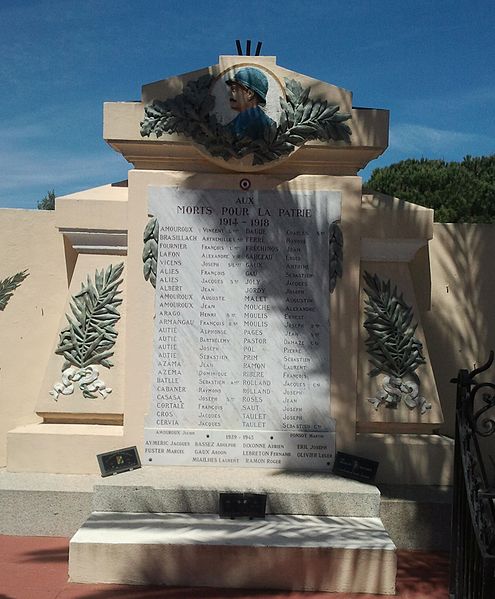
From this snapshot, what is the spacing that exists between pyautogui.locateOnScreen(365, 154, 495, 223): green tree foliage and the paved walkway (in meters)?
18.6

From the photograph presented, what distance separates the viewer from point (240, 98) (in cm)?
577

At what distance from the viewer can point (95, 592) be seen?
4.59 meters

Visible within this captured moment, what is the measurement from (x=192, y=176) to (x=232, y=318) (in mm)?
1240

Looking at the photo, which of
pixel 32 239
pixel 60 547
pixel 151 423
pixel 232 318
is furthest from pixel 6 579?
pixel 32 239

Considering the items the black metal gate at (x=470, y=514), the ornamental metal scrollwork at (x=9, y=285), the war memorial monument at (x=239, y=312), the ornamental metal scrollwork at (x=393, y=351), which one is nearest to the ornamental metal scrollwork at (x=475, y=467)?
the black metal gate at (x=470, y=514)

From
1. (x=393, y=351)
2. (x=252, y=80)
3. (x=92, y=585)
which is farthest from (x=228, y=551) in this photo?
(x=252, y=80)

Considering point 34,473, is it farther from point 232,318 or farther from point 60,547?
point 232,318

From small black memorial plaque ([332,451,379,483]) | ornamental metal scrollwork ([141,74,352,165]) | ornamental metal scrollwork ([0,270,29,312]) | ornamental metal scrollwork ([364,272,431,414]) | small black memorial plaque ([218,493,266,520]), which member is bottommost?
small black memorial plaque ([218,493,266,520])

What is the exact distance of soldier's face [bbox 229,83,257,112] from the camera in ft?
18.9

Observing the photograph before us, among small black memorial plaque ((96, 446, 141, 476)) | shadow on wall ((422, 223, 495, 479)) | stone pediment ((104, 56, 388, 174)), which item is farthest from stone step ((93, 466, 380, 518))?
stone pediment ((104, 56, 388, 174))

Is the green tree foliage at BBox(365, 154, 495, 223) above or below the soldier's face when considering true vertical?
above

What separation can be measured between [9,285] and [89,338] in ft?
3.65

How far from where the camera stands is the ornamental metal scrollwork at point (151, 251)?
5840mm

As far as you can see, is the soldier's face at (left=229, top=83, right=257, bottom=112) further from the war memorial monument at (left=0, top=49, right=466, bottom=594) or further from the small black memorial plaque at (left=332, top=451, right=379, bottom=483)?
the small black memorial plaque at (left=332, top=451, right=379, bottom=483)
